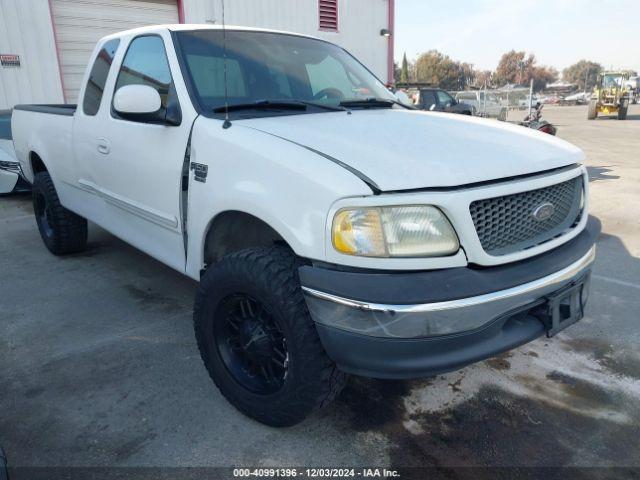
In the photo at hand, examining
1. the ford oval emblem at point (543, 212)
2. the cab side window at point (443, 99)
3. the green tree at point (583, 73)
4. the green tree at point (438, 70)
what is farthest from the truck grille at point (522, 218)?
the green tree at point (583, 73)

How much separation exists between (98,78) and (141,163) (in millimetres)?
1191

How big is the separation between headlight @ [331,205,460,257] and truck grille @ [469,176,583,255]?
17 cm

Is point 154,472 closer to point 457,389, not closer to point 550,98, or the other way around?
point 457,389

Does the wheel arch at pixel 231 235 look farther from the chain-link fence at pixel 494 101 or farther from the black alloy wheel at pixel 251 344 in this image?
the chain-link fence at pixel 494 101

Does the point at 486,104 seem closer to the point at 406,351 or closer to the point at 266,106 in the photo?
the point at 266,106

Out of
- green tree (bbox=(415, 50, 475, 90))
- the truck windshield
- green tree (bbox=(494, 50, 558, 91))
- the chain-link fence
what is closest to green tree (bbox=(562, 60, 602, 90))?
green tree (bbox=(494, 50, 558, 91))

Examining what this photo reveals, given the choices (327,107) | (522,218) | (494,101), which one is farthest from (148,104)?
(494,101)

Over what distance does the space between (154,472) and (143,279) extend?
7.95 feet

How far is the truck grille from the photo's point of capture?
6.51 feet

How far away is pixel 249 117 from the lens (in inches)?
102

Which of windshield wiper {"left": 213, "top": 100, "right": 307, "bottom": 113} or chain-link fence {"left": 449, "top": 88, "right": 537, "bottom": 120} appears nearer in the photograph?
windshield wiper {"left": 213, "top": 100, "right": 307, "bottom": 113}

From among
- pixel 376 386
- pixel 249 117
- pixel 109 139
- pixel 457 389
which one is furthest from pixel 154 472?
pixel 109 139

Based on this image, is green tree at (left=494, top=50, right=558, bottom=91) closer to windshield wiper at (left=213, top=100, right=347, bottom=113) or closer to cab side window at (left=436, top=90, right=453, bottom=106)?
cab side window at (left=436, top=90, right=453, bottom=106)

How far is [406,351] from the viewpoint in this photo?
184 cm
